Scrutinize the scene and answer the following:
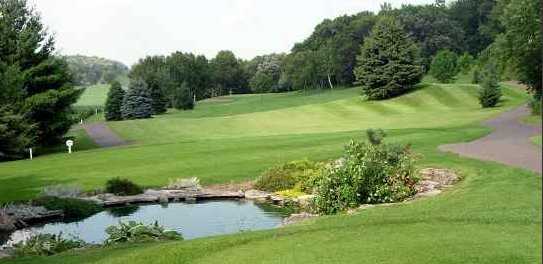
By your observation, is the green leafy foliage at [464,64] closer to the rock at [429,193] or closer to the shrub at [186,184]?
the shrub at [186,184]

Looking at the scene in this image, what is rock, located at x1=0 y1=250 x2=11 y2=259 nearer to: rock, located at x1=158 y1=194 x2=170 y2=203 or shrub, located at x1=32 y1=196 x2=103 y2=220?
shrub, located at x1=32 y1=196 x2=103 y2=220

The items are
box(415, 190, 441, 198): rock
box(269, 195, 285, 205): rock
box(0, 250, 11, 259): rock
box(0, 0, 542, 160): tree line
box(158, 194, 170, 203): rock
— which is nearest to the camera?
box(0, 250, 11, 259): rock

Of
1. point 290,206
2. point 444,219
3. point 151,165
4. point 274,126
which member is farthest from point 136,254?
point 274,126

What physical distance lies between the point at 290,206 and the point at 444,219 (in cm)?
955

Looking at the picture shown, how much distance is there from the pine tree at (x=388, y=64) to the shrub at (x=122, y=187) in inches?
1749

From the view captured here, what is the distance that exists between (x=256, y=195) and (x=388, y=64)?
144 feet

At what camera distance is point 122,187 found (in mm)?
22859

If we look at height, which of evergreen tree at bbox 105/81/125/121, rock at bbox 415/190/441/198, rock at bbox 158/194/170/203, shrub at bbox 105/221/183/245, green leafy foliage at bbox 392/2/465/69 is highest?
green leafy foliage at bbox 392/2/465/69

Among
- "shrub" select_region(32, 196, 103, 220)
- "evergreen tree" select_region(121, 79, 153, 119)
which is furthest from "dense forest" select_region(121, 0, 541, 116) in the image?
"shrub" select_region(32, 196, 103, 220)

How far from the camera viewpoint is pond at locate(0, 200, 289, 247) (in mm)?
17766

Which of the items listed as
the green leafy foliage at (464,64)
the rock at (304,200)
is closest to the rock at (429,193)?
the rock at (304,200)

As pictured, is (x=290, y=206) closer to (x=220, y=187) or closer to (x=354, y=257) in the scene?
(x=220, y=187)

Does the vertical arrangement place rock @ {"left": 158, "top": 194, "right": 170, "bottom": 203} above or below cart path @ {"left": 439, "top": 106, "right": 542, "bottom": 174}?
below

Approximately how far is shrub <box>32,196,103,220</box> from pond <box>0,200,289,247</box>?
38 centimetres
